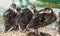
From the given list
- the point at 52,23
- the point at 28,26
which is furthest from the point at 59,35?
the point at 28,26

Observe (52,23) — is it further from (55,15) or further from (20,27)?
(20,27)

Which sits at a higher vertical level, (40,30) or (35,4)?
(35,4)

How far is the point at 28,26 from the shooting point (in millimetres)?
1527

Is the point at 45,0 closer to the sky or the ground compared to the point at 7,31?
closer to the sky

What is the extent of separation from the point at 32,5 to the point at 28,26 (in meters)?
0.17

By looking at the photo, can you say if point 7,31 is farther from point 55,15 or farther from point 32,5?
point 55,15

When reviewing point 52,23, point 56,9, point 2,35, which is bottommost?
point 2,35

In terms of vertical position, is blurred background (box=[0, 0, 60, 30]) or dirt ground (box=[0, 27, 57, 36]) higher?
blurred background (box=[0, 0, 60, 30])

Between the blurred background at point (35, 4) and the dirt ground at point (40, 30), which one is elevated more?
the blurred background at point (35, 4)

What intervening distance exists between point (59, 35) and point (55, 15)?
0.15 meters

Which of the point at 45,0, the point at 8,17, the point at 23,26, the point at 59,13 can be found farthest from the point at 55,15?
the point at 8,17

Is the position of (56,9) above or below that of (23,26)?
above

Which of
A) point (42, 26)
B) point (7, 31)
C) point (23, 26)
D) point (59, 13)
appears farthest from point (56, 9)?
point (7, 31)

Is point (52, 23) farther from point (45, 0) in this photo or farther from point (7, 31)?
point (7, 31)
